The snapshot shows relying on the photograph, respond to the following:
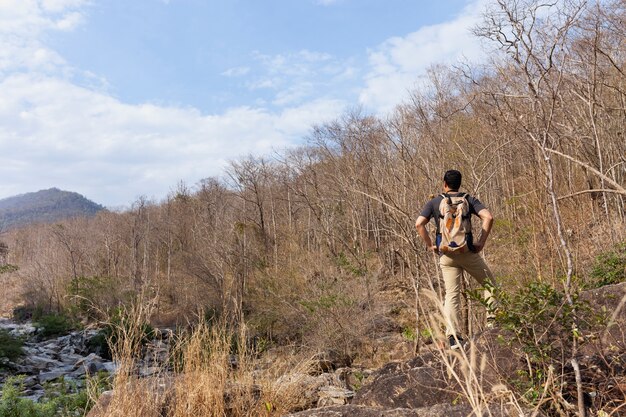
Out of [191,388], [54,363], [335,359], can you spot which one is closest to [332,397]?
[191,388]

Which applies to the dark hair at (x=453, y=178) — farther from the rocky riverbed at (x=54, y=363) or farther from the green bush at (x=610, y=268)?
the rocky riverbed at (x=54, y=363)

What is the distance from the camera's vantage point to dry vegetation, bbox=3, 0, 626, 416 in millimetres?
4848

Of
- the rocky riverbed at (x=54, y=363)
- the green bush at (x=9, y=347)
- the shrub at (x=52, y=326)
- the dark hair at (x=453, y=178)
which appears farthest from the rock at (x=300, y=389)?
the shrub at (x=52, y=326)

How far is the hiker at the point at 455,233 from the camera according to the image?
4660mm

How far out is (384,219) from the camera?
17016 millimetres

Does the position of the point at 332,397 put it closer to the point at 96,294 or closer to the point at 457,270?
the point at 457,270

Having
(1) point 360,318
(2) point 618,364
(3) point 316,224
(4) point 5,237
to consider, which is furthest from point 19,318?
(4) point 5,237

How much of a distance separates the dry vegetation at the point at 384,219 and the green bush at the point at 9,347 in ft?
8.45

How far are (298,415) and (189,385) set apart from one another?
5.03ft

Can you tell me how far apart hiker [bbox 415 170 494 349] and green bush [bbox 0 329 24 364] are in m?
12.4

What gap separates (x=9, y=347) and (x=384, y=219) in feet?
36.7

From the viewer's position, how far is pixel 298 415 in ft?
9.89

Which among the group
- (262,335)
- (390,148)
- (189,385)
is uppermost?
(390,148)

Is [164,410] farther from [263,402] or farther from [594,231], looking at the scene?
[594,231]
